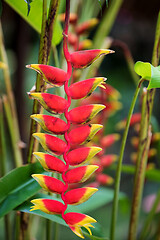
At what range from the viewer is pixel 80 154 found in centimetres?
30

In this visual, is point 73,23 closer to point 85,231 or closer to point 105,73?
point 85,231

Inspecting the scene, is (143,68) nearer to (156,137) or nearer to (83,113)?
(83,113)

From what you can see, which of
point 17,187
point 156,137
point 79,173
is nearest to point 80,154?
point 79,173

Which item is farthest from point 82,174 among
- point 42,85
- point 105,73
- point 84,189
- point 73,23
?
point 105,73

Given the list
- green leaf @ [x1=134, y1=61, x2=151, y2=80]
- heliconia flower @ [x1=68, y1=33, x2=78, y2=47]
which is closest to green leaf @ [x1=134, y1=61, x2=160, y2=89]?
green leaf @ [x1=134, y1=61, x2=151, y2=80]

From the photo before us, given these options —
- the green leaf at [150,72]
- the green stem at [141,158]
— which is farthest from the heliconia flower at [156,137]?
the green leaf at [150,72]

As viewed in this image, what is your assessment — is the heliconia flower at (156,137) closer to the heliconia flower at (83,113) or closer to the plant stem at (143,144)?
the plant stem at (143,144)

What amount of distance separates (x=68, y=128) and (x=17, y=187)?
13 centimetres

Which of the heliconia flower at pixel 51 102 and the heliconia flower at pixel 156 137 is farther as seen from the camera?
the heliconia flower at pixel 156 137

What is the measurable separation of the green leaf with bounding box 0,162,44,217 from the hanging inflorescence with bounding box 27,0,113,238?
72mm

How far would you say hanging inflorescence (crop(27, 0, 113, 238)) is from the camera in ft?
0.97

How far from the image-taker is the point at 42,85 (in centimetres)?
37

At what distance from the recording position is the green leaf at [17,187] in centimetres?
37

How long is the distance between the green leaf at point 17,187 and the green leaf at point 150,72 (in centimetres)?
17
